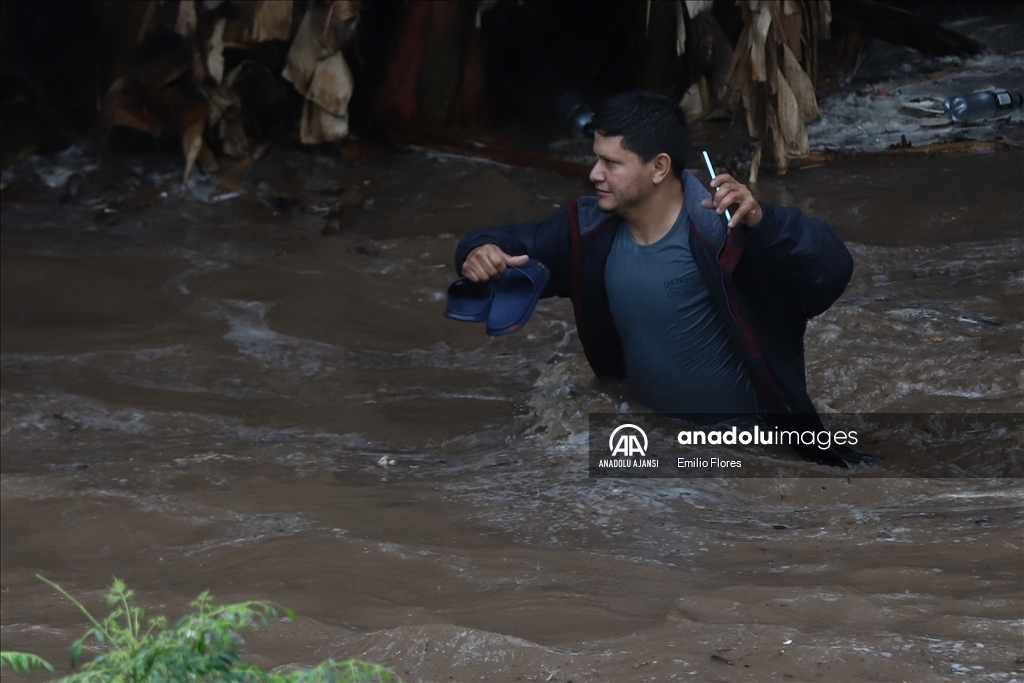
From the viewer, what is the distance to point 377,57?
28.5 feet

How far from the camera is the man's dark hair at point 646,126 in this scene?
11.6 ft

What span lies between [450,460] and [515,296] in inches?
28.2

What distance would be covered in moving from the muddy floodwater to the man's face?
83 cm

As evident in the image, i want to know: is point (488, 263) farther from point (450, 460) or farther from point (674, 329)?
point (450, 460)

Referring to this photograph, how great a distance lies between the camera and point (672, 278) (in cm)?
364

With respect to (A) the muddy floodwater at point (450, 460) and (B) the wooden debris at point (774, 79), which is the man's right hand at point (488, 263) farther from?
(B) the wooden debris at point (774, 79)

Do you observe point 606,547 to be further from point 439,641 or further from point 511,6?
point 511,6

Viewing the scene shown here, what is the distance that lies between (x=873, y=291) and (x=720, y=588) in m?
3.20

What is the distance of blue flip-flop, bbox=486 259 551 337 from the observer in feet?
11.6

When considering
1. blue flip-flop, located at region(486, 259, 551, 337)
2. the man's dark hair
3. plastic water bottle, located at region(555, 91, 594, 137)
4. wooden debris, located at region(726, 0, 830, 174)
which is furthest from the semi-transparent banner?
plastic water bottle, located at region(555, 91, 594, 137)

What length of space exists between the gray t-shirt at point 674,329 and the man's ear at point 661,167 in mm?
159

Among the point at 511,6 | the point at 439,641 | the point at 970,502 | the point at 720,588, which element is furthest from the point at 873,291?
the point at 511,6

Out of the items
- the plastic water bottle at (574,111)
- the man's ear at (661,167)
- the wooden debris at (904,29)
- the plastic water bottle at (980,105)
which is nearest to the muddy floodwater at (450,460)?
the plastic water bottle at (980,105)

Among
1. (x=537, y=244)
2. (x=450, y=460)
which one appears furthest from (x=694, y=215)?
(x=450, y=460)
